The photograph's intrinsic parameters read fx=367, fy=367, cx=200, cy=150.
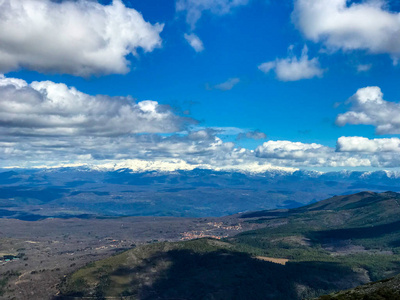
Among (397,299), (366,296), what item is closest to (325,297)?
(366,296)

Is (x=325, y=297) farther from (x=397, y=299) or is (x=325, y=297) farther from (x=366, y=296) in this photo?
(x=397, y=299)

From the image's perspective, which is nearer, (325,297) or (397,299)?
(397,299)
